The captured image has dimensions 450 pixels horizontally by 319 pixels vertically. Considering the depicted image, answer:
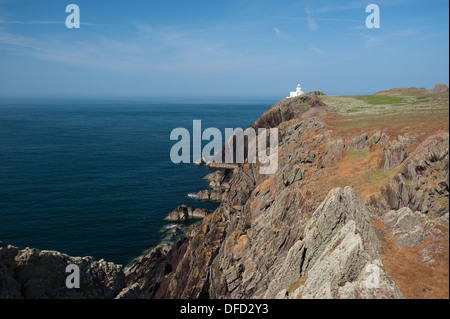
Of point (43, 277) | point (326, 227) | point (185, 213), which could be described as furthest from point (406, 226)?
point (185, 213)

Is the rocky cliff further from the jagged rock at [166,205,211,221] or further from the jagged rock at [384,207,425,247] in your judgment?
the jagged rock at [166,205,211,221]

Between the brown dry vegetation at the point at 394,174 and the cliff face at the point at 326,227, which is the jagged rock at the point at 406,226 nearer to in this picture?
the cliff face at the point at 326,227

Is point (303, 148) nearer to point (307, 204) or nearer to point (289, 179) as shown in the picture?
point (289, 179)

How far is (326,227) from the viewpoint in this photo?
70.7 ft

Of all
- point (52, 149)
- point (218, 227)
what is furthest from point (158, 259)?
point (52, 149)

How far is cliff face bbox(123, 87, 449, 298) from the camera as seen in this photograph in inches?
663

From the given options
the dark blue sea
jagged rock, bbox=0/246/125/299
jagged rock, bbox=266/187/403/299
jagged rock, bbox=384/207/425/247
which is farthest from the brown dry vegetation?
the dark blue sea

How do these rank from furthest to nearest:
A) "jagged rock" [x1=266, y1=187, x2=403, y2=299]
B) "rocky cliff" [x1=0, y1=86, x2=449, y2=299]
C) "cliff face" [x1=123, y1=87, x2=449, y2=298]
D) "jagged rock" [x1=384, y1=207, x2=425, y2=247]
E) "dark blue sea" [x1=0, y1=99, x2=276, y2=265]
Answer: "dark blue sea" [x1=0, y1=99, x2=276, y2=265], "jagged rock" [x1=384, y1=207, x2=425, y2=247], "cliff face" [x1=123, y1=87, x2=449, y2=298], "rocky cliff" [x1=0, y1=86, x2=449, y2=299], "jagged rock" [x1=266, y1=187, x2=403, y2=299]

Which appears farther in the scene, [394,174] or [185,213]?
[185,213]

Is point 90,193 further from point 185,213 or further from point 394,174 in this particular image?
point 394,174

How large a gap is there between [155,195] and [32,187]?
32.9m

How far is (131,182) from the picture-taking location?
8275 centimetres

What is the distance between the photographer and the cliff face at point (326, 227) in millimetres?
16828

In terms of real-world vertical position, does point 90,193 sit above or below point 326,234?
below
